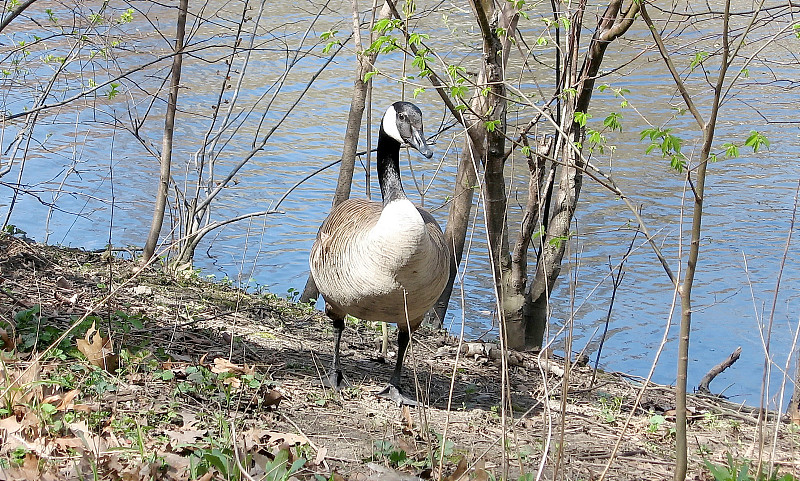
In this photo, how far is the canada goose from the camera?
186 inches

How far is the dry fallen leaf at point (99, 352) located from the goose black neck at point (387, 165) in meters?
1.88

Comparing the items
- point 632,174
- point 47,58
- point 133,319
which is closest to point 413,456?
point 133,319

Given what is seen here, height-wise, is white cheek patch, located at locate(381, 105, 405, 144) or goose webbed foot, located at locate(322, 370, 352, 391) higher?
white cheek patch, located at locate(381, 105, 405, 144)

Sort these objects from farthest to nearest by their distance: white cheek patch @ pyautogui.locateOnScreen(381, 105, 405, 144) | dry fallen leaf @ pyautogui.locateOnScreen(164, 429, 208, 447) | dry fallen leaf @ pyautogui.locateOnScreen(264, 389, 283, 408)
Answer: white cheek patch @ pyautogui.locateOnScreen(381, 105, 405, 144) → dry fallen leaf @ pyautogui.locateOnScreen(264, 389, 283, 408) → dry fallen leaf @ pyautogui.locateOnScreen(164, 429, 208, 447)

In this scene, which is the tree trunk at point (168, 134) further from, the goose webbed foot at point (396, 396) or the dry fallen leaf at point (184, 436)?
the dry fallen leaf at point (184, 436)

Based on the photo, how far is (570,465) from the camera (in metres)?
4.05

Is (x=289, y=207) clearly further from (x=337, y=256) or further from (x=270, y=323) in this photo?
(x=337, y=256)

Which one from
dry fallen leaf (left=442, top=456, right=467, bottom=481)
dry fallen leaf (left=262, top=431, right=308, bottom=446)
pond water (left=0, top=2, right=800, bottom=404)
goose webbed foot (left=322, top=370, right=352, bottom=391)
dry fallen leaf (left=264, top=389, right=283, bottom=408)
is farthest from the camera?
pond water (left=0, top=2, right=800, bottom=404)

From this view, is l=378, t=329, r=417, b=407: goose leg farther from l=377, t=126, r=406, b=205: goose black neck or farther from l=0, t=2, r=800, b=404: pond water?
l=0, t=2, r=800, b=404: pond water

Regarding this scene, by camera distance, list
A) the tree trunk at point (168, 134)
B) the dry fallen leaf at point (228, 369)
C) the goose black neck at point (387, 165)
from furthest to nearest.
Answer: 1. the tree trunk at point (168, 134)
2. the goose black neck at point (387, 165)
3. the dry fallen leaf at point (228, 369)

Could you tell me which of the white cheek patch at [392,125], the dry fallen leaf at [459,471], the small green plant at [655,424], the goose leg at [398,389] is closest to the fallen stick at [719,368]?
the small green plant at [655,424]

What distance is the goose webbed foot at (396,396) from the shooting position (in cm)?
514

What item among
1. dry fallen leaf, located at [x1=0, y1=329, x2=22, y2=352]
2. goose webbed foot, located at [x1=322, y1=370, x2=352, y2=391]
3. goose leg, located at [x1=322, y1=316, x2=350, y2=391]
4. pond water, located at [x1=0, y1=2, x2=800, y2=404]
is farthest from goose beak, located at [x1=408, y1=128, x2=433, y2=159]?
dry fallen leaf, located at [x1=0, y1=329, x2=22, y2=352]

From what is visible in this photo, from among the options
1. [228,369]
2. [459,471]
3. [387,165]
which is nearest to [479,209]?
[387,165]
